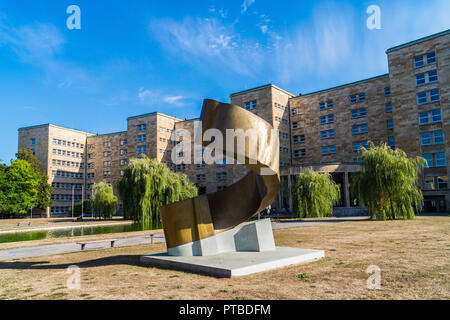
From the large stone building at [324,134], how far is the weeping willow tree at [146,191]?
→ 13.8 metres

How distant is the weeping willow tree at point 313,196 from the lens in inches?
1204

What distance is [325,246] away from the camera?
469 inches

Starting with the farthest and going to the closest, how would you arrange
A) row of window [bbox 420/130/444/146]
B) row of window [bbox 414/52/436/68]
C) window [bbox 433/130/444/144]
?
row of window [bbox 414/52/436/68]
row of window [bbox 420/130/444/146]
window [bbox 433/130/444/144]

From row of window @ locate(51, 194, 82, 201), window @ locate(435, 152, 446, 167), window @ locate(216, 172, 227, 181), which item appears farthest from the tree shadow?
row of window @ locate(51, 194, 82, 201)

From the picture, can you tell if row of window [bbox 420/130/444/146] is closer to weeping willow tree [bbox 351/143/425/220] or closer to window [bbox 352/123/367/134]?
window [bbox 352/123/367/134]

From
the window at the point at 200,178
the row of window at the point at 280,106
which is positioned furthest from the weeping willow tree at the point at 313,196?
the window at the point at 200,178

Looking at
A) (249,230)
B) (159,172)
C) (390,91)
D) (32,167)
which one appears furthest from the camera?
(32,167)

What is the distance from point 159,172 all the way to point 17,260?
19.4 metres

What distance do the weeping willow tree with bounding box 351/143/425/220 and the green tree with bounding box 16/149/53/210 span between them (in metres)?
55.2

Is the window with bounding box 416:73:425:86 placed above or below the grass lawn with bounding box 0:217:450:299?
above

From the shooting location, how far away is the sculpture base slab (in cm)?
742

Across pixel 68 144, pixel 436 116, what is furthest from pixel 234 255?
pixel 68 144
